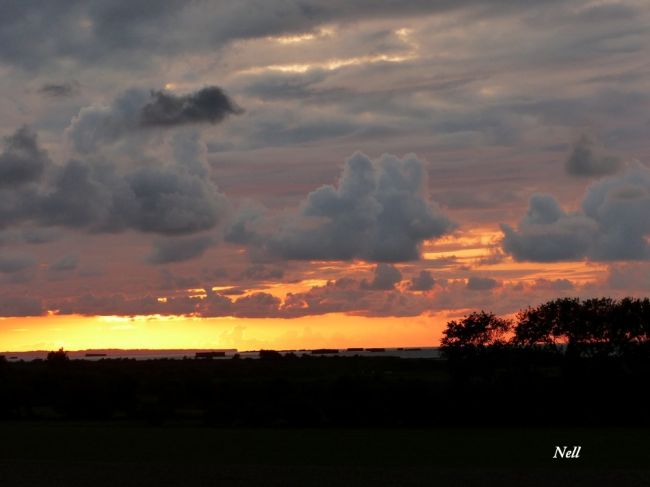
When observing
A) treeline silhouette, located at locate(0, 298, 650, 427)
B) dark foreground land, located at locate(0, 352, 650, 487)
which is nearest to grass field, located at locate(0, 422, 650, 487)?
dark foreground land, located at locate(0, 352, 650, 487)

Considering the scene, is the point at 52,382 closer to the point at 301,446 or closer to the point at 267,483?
the point at 301,446

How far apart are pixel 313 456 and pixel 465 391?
2532cm

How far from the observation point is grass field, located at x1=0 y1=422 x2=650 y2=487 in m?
41.8

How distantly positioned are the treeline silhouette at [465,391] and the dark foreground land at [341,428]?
14 centimetres

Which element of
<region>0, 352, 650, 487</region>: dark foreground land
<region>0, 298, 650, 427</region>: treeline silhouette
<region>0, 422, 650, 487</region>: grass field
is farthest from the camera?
<region>0, 298, 650, 427</region>: treeline silhouette

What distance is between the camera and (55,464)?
48.0 meters

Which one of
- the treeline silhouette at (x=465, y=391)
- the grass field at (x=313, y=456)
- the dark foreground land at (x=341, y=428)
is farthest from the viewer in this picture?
the treeline silhouette at (x=465, y=391)

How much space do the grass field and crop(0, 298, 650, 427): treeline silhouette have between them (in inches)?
164

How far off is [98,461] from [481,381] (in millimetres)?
36611

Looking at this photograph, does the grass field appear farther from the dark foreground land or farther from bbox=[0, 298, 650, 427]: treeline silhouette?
bbox=[0, 298, 650, 427]: treeline silhouette

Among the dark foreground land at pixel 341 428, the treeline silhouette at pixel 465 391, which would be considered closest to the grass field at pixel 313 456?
the dark foreground land at pixel 341 428

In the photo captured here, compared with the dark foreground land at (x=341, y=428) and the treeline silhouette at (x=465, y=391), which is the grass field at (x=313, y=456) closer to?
the dark foreground land at (x=341, y=428)

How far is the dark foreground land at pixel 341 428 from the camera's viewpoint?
144 feet

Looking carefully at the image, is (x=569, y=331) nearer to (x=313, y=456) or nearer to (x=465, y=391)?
(x=465, y=391)
